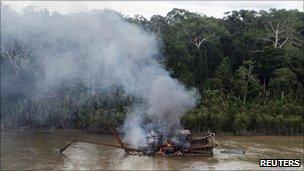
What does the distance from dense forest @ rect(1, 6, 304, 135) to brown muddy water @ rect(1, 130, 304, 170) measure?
3.99ft

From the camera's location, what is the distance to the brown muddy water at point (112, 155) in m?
20.9

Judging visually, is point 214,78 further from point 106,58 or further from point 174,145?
point 174,145

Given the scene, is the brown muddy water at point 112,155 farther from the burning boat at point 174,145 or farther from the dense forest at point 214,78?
the dense forest at point 214,78

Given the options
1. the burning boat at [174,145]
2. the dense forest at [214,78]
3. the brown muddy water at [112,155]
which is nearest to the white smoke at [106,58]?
the dense forest at [214,78]

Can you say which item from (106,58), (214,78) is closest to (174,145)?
(106,58)

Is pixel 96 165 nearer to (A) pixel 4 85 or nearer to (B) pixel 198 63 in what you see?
(A) pixel 4 85

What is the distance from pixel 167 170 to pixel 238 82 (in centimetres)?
1235

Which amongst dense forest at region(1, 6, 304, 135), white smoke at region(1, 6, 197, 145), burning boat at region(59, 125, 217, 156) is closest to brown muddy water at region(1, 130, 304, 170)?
burning boat at region(59, 125, 217, 156)

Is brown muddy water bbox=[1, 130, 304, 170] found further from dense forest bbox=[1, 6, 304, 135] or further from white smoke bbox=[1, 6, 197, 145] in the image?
white smoke bbox=[1, 6, 197, 145]

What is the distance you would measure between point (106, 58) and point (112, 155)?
5907 mm

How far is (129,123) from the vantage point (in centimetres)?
2648

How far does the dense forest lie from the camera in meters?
27.6

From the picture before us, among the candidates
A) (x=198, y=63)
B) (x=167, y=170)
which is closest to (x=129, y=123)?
(x=167, y=170)

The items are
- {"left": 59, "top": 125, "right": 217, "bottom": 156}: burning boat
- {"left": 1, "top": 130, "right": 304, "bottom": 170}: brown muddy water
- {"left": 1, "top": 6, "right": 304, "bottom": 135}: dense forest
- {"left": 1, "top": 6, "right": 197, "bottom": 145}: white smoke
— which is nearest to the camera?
{"left": 1, "top": 130, "right": 304, "bottom": 170}: brown muddy water
